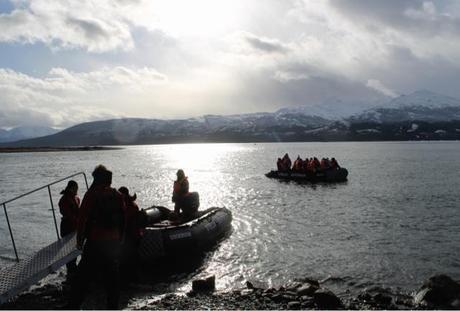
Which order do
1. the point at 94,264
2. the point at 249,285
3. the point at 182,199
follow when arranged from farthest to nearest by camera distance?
the point at 182,199, the point at 249,285, the point at 94,264

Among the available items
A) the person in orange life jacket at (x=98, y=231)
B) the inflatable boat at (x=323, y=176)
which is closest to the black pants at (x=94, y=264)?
the person in orange life jacket at (x=98, y=231)

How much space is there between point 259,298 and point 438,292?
5.06 metres

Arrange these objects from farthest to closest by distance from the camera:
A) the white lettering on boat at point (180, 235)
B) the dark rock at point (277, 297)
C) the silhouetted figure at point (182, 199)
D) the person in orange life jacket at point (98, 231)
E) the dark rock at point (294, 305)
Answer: the silhouetted figure at point (182, 199) → the white lettering on boat at point (180, 235) → the dark rock at point (277, 297) → the dark rock at point (294, 305) → the person in orange life jacket at point (98, 231)

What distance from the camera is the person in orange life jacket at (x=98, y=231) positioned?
767 cm

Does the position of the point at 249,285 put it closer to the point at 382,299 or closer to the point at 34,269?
the point at 382,299

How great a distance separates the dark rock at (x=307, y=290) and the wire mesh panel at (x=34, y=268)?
6318 millimetres

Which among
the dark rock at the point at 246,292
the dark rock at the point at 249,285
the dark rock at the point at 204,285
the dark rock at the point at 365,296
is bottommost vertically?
the dark rock at the point at 365,296

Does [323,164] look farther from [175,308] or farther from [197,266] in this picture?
[175,308]

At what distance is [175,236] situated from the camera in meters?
15.8

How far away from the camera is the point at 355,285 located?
13664 millimetres

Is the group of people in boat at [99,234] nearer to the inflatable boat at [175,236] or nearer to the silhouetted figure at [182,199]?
the inflatable boat at [175,236]

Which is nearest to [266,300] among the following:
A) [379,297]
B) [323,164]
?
[379,297]

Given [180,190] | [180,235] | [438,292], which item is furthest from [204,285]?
[438,292]

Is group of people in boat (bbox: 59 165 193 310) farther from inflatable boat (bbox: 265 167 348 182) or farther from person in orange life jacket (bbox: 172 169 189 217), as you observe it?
inflatable boat (bbox: 265 167 348 182)
